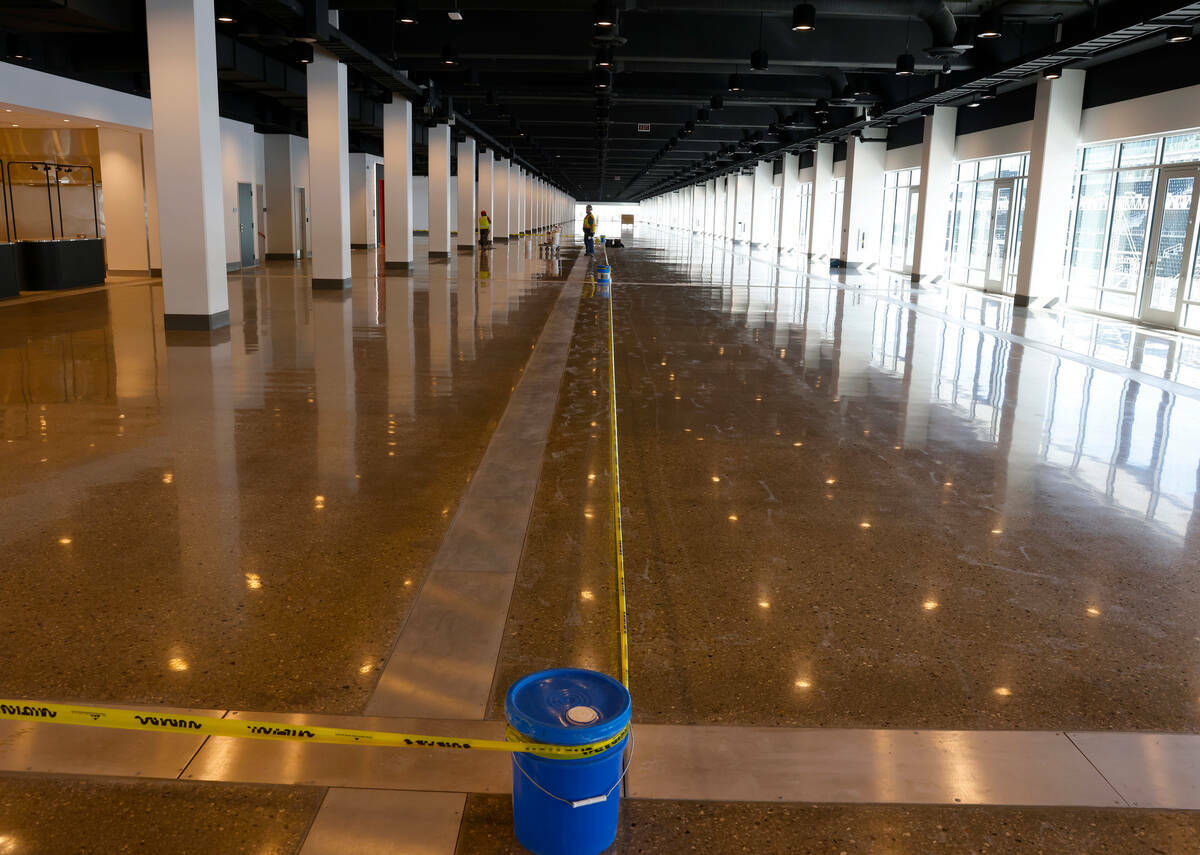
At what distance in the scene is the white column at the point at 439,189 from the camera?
3247 cm

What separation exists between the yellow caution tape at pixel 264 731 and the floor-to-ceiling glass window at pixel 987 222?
77.1 feet

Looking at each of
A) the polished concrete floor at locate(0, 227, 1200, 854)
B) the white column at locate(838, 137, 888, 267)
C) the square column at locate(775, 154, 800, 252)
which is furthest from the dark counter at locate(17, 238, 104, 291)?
the square column at locate(775, 154, 800, 252)

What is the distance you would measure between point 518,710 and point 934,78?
970 inches

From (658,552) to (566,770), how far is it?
2.79 m

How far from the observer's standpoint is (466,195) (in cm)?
3966

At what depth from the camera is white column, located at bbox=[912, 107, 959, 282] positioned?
27938 millimetres

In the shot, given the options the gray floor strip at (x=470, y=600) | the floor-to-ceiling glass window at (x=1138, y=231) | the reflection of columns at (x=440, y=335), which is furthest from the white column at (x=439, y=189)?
the gray floor strip at (x=470, y=600)

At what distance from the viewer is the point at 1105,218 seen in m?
20.7

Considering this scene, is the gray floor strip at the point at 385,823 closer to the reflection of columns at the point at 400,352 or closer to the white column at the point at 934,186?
the reflection of columns at the point at 400,352

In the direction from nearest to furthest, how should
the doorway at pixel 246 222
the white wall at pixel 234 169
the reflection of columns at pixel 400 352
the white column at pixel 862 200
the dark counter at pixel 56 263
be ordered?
1. the reflection of columns at pixel 400 352
2. the dark counter at pixel 56 263
3. the white wall at pixel 234 169
4. the doorway at pixel 246 222
5. the white column at pixel 862 200

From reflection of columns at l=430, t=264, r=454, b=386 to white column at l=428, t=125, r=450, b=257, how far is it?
1008cm

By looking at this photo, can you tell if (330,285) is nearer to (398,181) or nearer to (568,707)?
(398,181)

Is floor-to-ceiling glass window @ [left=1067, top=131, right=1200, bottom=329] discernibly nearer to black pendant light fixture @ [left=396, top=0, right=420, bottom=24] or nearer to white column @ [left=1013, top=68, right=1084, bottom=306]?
white column @ [left=1013, top=68, right=1084, bottom=306]

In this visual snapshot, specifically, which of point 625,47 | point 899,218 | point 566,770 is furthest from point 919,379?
point 899,218
